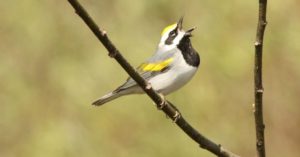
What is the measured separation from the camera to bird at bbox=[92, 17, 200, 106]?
3703 mm

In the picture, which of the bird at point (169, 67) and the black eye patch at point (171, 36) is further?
the black eye patch at point (171, 36)

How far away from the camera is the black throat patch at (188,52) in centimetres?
373

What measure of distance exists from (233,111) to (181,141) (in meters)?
0.67

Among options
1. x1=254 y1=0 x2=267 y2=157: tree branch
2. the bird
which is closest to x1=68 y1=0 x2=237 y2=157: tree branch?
x1=254 y1=0 x2=267 y2=157: tree branch

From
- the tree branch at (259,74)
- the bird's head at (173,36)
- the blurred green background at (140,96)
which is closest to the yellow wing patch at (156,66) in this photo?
the bird's head at (173,36)

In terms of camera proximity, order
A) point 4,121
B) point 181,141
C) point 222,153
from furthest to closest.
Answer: point 4,121
point 181,141
point 222,153

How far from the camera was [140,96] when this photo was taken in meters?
6.59

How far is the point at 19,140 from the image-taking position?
6.68 metres

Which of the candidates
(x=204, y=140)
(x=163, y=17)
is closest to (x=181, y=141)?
(x=163, y=17)

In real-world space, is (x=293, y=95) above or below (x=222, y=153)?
below

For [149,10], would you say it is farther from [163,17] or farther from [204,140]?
[204,140]

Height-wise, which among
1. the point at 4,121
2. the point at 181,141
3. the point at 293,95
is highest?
the point at 4,121

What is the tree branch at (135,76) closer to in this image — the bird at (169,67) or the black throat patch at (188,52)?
the bird at (169,67)

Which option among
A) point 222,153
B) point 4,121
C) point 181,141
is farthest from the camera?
point 4,121
